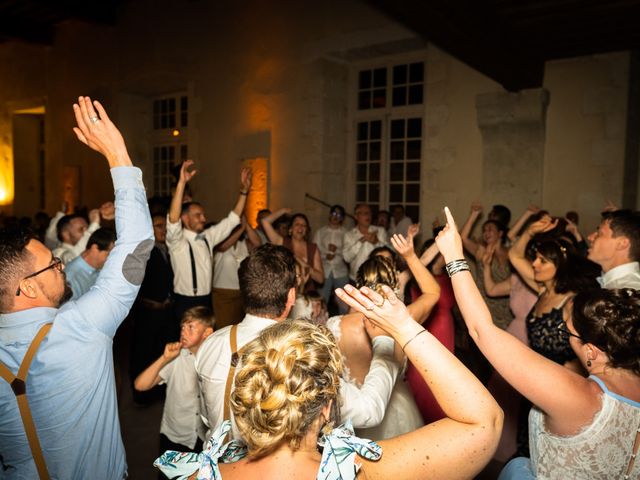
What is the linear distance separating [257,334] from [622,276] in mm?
1991

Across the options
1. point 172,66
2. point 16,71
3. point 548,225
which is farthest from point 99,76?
point 548,225

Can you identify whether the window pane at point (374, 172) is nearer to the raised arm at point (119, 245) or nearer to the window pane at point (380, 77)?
the window pane at point (380, 77)

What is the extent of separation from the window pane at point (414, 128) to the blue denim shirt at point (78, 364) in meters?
6.17

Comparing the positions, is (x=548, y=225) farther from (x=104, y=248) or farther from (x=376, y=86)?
(x=376, y=86)

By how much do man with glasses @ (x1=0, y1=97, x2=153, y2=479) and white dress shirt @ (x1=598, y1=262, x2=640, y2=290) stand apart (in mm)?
2312

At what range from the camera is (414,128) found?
23.3 feet

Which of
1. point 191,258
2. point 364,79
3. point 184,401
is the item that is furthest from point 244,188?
point 364,79

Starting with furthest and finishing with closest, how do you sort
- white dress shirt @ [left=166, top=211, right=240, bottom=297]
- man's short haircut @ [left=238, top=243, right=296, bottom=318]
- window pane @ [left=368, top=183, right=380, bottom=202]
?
1. window pane @ [left=368, top=183, right=380, bottom=202]
2. white dress shirt @ [left=166, top=211, right=240, bottom=297]
3. man's short haircut @ [left=238, top=243, right=296, bottom=318]

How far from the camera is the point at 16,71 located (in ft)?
40.4

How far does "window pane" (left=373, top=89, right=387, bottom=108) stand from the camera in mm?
7320

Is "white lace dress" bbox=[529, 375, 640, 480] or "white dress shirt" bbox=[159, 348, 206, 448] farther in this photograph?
"white dress shirt" bbox=[159, 348, 206, 448]

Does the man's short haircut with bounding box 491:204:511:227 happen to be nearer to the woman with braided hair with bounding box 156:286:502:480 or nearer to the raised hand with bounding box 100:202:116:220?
the raised hand with bounding box 100:202:116:220

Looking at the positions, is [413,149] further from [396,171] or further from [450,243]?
[450,243]

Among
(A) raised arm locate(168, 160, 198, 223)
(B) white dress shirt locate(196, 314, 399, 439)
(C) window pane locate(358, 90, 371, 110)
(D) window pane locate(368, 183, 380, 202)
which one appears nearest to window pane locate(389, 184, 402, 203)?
(D) window pane locate(368, 183, 380, 202)
